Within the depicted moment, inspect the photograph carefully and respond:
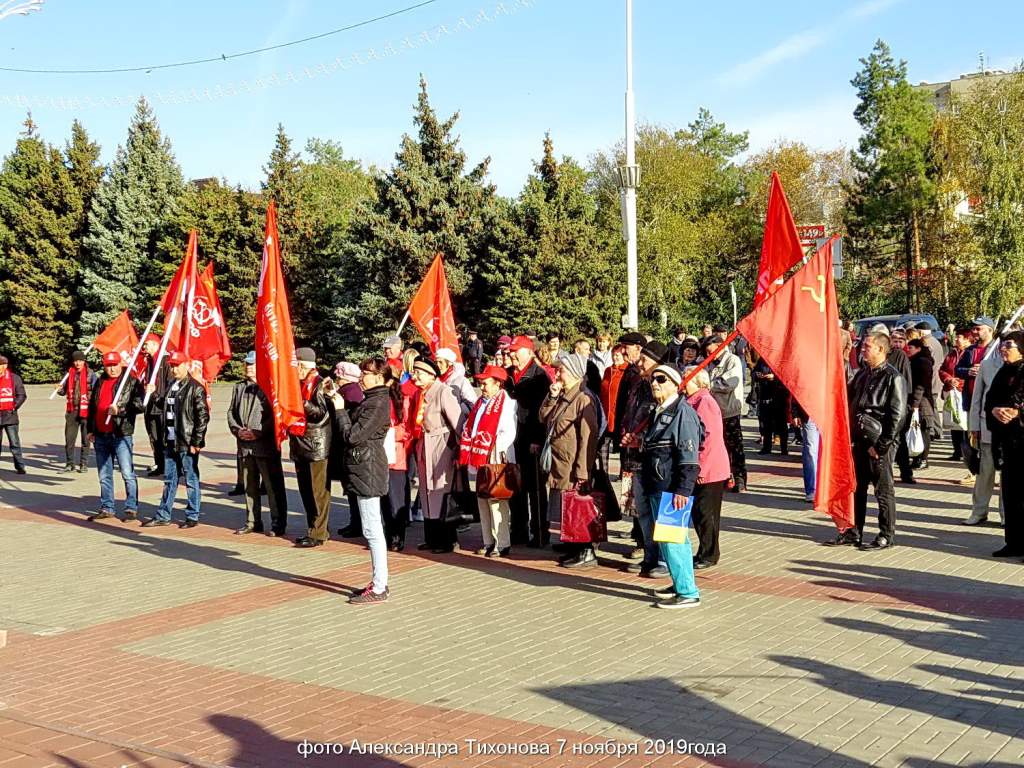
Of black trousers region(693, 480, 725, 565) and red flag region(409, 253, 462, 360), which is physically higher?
red flag region(409, 253, 462, 360)

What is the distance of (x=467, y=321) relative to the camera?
39.5 meters

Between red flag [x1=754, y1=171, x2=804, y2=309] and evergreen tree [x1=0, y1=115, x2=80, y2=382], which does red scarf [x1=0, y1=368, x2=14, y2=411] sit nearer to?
red flag [x1=754, y1=171, x2=804, y2=309]

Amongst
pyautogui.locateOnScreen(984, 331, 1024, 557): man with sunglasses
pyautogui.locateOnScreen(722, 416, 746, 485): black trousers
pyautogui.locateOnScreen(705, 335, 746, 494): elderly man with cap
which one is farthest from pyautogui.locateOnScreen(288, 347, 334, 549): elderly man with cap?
pyautogui.locateOnScreen(984, 331, 1024, 557): man with sunglasses

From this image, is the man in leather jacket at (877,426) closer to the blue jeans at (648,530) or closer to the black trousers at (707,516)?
the black trousers at (707,516)

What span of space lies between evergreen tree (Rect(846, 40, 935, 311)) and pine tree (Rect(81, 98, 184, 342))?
32.2m

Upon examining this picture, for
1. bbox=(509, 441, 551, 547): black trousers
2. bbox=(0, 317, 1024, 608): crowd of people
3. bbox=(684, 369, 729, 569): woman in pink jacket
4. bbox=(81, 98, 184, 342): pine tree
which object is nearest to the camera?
bbox=(0, 317, 1024, 608): crowd of people

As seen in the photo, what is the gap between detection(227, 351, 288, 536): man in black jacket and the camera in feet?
38.4

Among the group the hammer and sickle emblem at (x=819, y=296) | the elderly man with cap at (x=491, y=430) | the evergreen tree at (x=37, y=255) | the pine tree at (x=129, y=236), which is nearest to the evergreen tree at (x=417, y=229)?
the pine tree at (x=129, y=236)

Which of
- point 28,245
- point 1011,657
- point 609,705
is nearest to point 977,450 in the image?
point 1011,657

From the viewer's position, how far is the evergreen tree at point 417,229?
38438mm

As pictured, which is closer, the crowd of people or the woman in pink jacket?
the crowd of people

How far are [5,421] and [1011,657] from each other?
15.2 m

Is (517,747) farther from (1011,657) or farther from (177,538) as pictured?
(177,538)

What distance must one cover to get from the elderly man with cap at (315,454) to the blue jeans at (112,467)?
2636 millimetres
